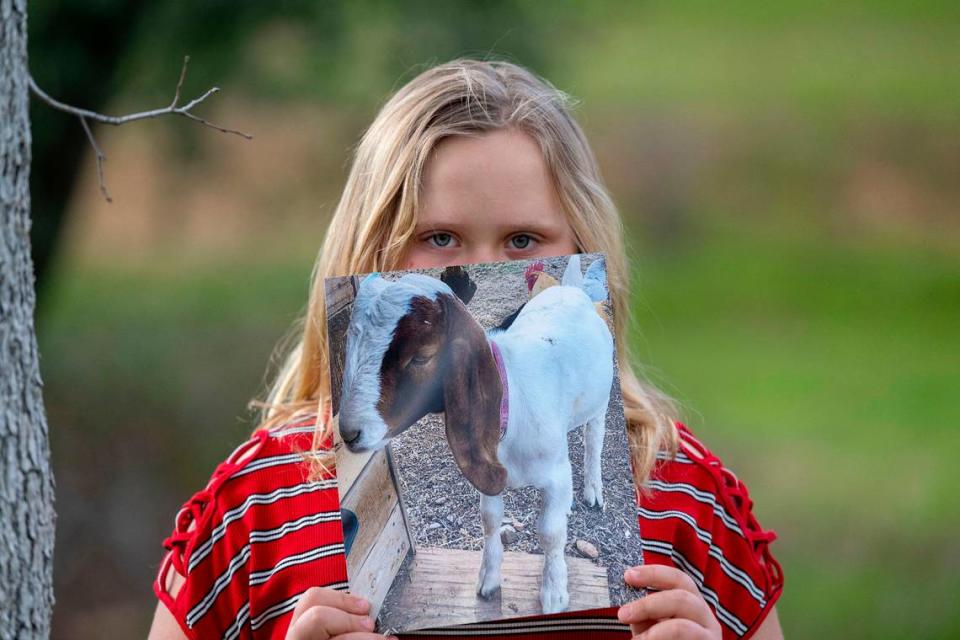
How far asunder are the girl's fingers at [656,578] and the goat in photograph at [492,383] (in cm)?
12

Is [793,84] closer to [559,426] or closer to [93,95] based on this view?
[93,95]

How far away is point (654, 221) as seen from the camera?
14.5 m

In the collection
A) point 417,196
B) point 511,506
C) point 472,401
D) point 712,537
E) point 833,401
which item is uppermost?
point 417,196

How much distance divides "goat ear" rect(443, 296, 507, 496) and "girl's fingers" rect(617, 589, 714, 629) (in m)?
0.27

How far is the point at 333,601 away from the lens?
66.1 inches

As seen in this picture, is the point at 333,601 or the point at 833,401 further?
the point at 833,401

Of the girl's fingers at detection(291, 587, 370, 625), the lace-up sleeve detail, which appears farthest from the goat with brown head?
the lace-up sleeve detail

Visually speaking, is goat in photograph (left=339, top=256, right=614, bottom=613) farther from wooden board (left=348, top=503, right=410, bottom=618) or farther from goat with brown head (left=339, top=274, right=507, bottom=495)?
wooden board (left=348, top=503, right=410, bottom=618)

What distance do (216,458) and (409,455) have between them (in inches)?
220

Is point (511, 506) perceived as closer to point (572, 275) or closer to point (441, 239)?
point (572, 275)

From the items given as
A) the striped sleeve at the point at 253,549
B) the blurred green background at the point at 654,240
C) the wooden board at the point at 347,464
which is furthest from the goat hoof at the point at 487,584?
the blurred green background at the point at 654,240

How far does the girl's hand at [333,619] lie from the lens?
1.65 m

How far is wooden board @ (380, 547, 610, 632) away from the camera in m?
1.68

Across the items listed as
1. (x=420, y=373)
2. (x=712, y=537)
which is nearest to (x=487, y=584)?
(x=420, y=373)
